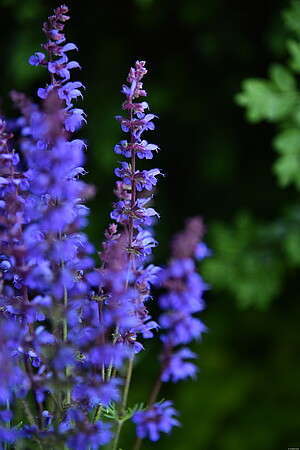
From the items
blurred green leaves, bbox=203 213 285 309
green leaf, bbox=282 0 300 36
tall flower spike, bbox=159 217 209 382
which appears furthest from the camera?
blurred green leaves, bbox=203 213 285 309

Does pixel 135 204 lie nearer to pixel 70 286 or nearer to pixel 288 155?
pixel 70 286

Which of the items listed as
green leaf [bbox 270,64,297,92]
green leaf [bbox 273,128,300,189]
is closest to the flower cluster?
green leaf [bbox 273,128,300,189]

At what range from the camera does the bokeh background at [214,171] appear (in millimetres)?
3305

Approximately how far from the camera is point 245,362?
383 centimetres

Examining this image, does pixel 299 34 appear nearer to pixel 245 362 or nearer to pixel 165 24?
pixel 165 24

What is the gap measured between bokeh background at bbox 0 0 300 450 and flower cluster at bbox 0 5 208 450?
6.24 ft

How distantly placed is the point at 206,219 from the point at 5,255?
265cm

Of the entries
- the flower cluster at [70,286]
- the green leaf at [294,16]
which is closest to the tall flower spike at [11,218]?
the flower cluster at [70,286]

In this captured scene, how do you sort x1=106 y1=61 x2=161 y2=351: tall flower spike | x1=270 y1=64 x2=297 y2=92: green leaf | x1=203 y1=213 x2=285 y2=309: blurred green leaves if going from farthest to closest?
1. x1=203 y1=213 x2=285 y2=309: blurred green leaves
2. x1=270 y1=64 x2=297 y2=92: green leaf
3. x1=106 y1=61 x2=161 y2=351: tall flower spike

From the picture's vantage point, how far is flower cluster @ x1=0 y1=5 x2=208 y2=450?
1.17 meters

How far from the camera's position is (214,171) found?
3564 mm

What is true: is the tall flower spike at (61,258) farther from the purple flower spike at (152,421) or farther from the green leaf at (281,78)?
the green leaf at (281,78)

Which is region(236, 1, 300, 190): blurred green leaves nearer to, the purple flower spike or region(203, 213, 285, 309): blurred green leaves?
region(203, 213, 285, 309): blurred green leaves

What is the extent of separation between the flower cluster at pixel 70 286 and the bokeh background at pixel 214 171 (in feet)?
6.24
